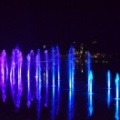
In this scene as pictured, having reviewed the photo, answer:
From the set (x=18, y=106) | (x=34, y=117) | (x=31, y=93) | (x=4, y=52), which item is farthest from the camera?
(x=4, y=52)

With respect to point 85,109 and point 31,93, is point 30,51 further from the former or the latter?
point 85,109

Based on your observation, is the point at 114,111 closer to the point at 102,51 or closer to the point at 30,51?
the point at 30,51

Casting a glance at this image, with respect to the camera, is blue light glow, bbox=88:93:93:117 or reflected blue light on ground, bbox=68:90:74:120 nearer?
reflected blue light on ground, bbox=68:90:74:120

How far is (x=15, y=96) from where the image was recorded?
11672 mm

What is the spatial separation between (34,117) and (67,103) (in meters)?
2.31

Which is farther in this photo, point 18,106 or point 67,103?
point 67,103

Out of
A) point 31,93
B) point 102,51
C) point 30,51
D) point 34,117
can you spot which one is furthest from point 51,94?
point 102,51

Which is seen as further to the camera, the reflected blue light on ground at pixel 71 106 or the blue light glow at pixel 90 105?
the blue light glow at pixel 90 105

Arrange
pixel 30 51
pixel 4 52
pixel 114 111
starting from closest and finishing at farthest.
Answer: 1. pixel 114 111
2. pixel 4 52
3. pixel 30 51

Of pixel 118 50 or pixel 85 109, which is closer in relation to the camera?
pixel 85 109

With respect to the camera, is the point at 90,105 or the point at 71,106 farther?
the point at 90,105

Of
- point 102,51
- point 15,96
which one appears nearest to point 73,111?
point 15,96

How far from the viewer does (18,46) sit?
51500mm

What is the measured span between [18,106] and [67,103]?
1380mm
